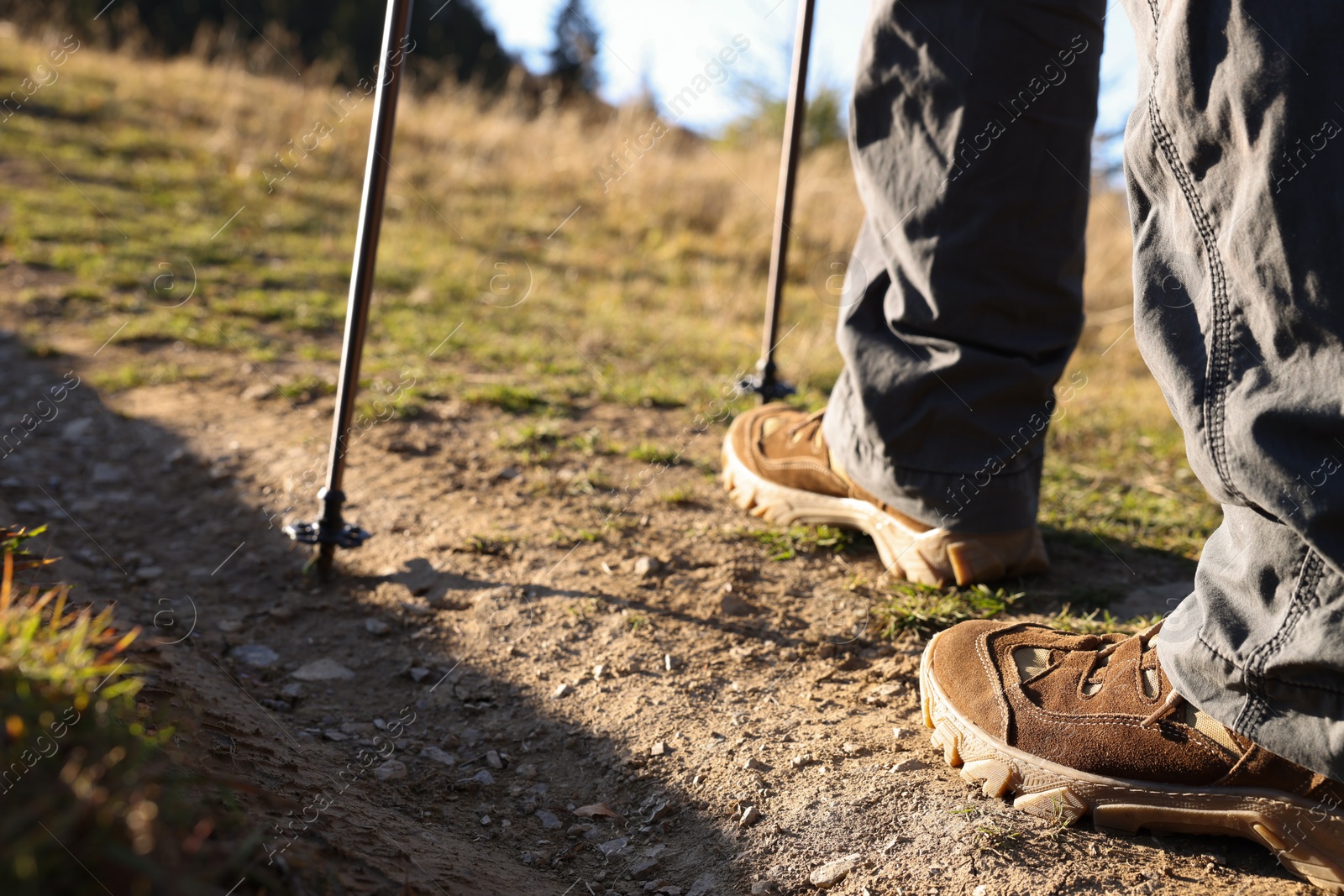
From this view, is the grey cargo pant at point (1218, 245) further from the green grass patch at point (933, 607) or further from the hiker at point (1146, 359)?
the green grass patch at point (933, 607)

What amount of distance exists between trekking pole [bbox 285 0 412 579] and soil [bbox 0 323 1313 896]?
153 mm

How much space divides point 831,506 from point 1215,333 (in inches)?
45.9

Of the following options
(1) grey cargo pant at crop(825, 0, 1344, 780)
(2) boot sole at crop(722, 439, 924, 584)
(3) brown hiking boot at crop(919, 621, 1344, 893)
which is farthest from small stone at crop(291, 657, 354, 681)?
(1) grey cargo pant at crop(825, 0, 1344, 780)

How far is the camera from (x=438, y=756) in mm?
1783

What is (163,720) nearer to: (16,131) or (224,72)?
(16,131)

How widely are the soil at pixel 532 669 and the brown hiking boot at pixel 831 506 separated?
105 millimetres

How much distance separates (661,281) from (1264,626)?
16.1ft

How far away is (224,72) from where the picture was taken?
9781 millimetres

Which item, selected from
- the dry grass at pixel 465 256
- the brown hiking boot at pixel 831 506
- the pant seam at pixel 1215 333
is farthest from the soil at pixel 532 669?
the pant seam at pixel 1215 333

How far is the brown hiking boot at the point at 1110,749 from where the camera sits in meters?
1.32

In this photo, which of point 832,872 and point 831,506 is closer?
point 832,872

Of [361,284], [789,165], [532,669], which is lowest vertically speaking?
[532,669]

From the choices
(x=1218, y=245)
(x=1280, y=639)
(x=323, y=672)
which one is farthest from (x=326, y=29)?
(x=1280, y=639)

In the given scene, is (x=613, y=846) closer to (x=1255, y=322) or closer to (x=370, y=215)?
(x=1255, y=322)
